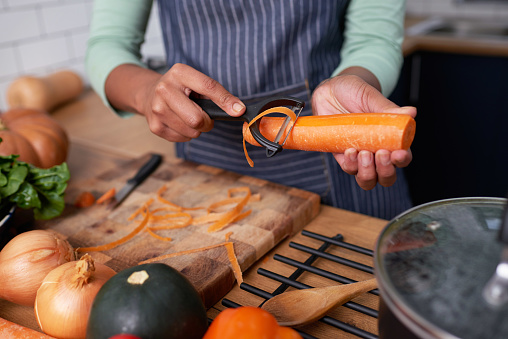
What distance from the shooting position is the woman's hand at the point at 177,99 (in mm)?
813

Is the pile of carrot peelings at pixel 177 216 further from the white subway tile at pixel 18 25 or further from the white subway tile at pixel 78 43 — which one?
the white subway tile at pixel 78 43

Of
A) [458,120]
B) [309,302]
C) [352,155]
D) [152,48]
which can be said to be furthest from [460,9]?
[309,302]

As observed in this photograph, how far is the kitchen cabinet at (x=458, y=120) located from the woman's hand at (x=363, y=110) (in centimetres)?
130

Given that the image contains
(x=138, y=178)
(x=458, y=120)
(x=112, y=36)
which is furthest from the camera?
(x=458, y=120)

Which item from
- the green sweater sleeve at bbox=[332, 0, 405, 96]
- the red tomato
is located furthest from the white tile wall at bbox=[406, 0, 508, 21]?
the red tomato

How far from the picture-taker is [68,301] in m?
0.60

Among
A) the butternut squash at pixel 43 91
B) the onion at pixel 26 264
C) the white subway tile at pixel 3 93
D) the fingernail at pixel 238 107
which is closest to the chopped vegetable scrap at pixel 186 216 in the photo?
the onion at pixel 26 264

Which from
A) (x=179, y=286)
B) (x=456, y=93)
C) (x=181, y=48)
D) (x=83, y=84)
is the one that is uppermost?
(x=181, y=48)

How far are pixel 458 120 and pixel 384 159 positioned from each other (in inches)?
69.9

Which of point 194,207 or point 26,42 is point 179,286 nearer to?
point 194,207

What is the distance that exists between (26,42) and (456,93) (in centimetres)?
197

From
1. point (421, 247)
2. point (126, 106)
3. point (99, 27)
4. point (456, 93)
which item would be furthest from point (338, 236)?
point (456, 93)

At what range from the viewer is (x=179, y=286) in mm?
538

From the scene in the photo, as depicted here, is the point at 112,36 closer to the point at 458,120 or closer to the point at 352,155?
the point at 352,155
